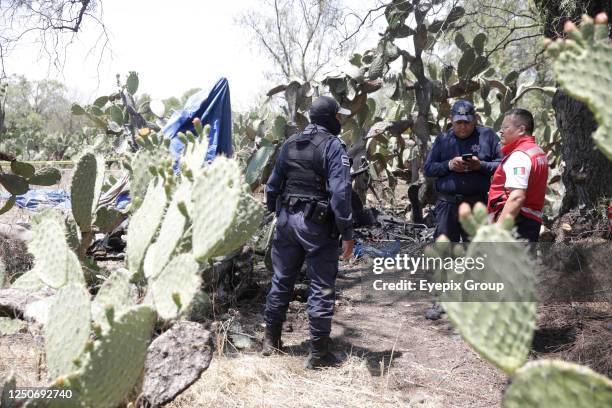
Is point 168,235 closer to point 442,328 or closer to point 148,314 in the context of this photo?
point 148,314

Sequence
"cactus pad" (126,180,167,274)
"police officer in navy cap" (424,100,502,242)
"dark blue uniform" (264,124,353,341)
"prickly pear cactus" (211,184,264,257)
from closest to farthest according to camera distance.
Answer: "prickly pear cactus" (211,184,264,257) < "cactus pad" (126,180,167,274) < "dark blue uniform" (264,124,353,341) < "police officer in navy cap" (424,100,502,242)

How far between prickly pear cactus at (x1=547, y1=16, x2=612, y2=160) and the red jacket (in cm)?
223

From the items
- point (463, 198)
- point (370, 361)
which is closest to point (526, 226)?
point (463, 198)

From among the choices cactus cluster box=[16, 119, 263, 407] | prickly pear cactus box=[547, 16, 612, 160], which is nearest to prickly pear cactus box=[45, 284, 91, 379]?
cactus cluster box=[16, 119, 263, 407]

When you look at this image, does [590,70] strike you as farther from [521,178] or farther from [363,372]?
[363,372]

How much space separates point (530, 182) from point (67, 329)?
281cm

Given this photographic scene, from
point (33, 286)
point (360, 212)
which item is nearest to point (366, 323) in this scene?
point (360, 212)

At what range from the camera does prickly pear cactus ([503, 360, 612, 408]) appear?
1.16 m

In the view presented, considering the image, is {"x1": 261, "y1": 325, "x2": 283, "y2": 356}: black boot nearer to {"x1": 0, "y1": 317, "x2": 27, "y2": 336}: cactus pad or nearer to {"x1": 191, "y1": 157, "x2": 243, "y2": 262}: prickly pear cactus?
{"x1": 0, "y1": 317, "x2": 27, "y2": 336}: cactus pad

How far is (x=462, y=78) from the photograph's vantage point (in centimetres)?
684

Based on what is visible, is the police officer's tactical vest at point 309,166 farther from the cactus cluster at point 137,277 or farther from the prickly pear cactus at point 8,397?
the prickly pear cactus at point 8,397

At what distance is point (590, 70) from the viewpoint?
1352 mm

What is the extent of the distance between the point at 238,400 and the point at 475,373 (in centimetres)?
148

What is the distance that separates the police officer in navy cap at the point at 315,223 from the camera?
11.8ft
